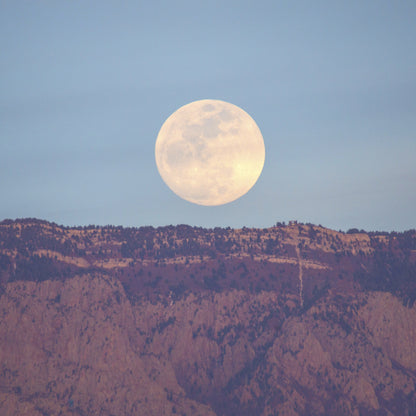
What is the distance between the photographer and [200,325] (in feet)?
618

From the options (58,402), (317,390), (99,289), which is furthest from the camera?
(99,289)

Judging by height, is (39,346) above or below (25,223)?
below

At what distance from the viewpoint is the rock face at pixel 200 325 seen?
563ft

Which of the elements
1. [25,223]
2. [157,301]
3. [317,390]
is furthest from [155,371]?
[25,223]

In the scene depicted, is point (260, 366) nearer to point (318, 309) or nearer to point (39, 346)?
point (318, 309)

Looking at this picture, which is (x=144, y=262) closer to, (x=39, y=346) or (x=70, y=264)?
(x=70, y=264)

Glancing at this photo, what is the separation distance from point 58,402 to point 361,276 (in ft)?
218

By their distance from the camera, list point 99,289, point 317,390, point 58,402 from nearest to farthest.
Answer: point 58,402
point 317,390
point 99,289

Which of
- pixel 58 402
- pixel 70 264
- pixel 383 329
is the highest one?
pixel 70 264

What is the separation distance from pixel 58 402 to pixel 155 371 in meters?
21.0

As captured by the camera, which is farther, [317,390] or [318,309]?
[318,309]

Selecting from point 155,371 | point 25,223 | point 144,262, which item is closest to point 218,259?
point 144,262

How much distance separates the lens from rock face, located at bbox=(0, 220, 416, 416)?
171750 mm

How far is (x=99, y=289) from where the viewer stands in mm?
187750
